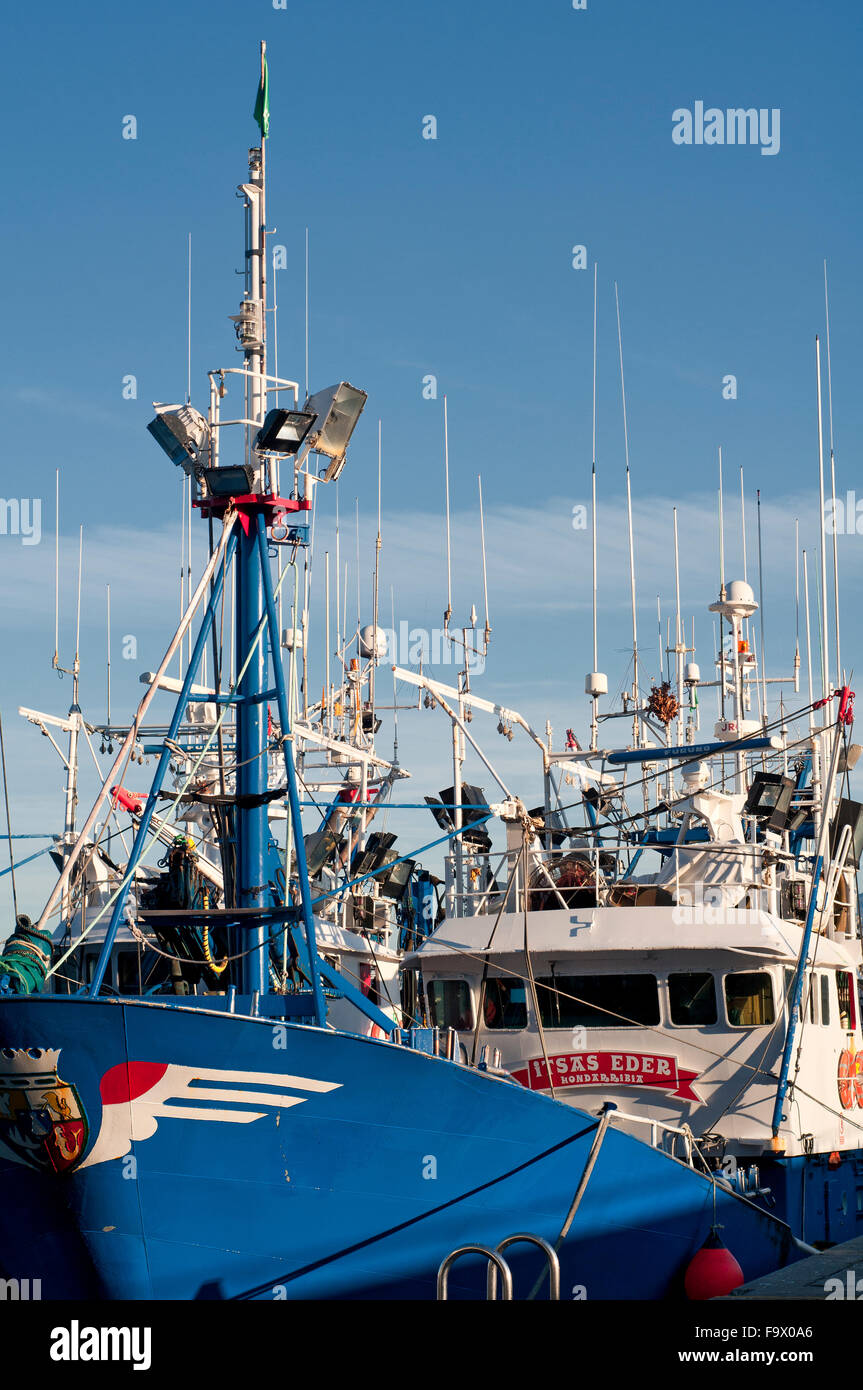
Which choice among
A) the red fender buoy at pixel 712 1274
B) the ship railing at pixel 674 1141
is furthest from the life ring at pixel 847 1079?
the red fender buoy at pixel 712 1274

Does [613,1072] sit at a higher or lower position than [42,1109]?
higher

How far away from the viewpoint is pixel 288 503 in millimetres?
14227

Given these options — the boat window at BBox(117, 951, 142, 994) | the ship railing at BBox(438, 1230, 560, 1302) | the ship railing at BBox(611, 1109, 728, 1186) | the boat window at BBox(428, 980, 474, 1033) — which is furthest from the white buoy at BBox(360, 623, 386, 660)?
the ship railing at BBox(438, 1230, 560, 1302)

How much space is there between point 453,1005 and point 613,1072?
2.12m

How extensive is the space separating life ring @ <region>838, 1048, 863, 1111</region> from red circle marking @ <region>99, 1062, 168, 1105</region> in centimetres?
927

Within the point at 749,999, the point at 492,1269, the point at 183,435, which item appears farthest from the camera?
the point at 749,999

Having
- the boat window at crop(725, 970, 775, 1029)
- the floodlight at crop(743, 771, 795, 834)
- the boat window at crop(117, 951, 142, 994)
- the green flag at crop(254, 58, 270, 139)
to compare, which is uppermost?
the green flag at crop(254, 58, 270, 139)

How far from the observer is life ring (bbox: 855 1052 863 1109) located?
17453mm

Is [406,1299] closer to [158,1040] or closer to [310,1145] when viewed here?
[310,1145]

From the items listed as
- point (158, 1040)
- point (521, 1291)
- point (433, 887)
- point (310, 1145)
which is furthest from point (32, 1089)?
point (433, 887)

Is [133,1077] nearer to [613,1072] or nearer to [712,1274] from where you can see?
[712,1274]

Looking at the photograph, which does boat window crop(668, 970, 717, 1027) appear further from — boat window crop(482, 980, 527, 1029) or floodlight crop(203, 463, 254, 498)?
floodlight crop(203, 463, 254, 498)

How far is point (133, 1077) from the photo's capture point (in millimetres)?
10656

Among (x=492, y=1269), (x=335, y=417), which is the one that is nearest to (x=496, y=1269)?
(x=492, y=1269)
